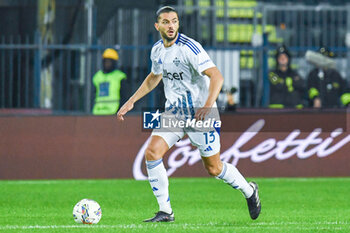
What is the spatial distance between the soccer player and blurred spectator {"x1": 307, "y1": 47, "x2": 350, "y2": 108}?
22.8 feet

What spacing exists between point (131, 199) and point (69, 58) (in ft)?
13.4

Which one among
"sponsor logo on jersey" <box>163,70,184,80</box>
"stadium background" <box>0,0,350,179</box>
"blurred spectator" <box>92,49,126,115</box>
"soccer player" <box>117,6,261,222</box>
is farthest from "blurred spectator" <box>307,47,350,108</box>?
"sponsor logo on jersey" <box>163,70,184,80</box>

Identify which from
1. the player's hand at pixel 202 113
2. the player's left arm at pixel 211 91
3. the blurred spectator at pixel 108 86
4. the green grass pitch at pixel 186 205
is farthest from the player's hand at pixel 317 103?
the player's hand at pixel 202 113

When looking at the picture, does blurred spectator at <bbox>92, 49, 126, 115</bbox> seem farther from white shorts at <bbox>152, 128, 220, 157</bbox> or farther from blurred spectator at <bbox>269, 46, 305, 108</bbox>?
white shorts at <bbox>152, 128, 220, 157</bbox>

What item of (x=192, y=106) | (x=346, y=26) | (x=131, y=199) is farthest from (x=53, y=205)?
(x=346, y=26)

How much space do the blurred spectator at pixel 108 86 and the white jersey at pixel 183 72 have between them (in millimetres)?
6539

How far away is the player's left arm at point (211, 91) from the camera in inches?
361

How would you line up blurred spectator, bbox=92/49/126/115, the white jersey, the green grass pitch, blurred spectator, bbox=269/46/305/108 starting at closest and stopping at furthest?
the green grass pitch → the white jersey → blurred spectator, bbox=92/49/126/115 → blurred spectator, bbox=269/46/305/108

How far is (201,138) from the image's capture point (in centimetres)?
982

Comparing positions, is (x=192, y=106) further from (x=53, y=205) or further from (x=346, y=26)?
(x=346, y=26)

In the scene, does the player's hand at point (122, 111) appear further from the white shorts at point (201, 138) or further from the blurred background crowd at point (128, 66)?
the blurred background crowd at point (128, 66)

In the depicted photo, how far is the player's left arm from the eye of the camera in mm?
9164

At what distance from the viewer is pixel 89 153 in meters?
16.0

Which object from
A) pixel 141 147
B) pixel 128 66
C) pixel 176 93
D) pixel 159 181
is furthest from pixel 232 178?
pixel 128 66
